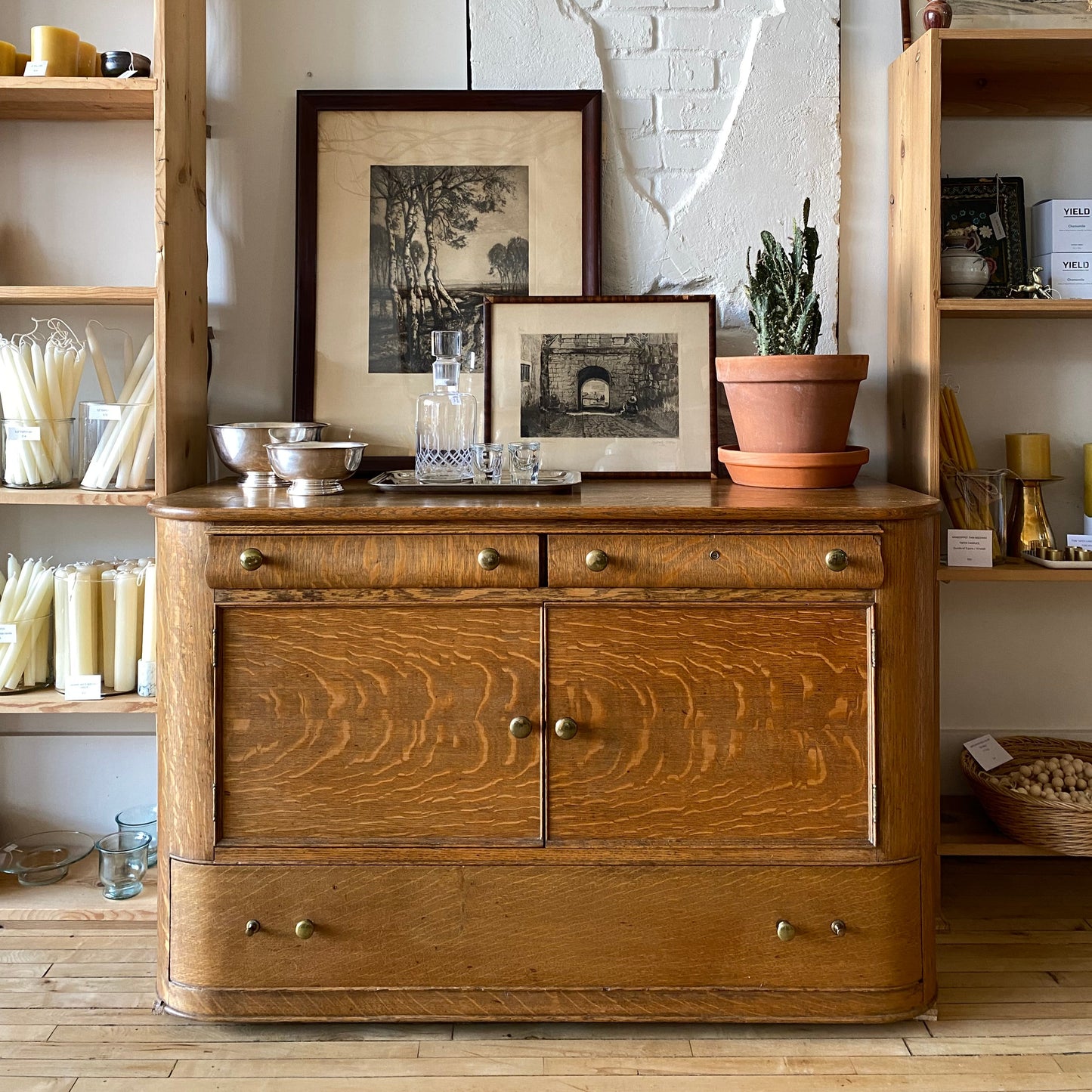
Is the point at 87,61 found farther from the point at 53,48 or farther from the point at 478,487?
the point at 478,487

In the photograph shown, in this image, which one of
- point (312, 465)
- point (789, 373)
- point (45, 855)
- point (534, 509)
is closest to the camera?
point (534, 509)

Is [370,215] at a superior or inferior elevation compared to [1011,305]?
superior

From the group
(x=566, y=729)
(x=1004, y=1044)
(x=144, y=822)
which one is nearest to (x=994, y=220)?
(x=566, y=729)

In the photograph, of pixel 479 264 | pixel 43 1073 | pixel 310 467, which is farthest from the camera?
pixel 479 264

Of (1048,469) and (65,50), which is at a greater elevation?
(65,50)

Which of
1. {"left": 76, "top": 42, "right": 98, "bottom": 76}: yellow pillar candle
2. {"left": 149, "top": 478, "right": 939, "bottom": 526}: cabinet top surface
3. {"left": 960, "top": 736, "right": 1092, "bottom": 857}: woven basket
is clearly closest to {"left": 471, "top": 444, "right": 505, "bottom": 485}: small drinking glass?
{"left": 149, "top": 478, "right": 939, "bottom": 526}: cabinet top surface

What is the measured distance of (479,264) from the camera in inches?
92.0

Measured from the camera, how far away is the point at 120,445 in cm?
214

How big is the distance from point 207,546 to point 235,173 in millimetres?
1008

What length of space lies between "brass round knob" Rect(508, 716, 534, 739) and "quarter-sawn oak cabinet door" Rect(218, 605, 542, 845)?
0.03 feet

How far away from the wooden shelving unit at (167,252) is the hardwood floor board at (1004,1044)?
1.55 meters

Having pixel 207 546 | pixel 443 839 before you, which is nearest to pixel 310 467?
pixel 207 546

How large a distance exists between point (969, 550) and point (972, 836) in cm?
60

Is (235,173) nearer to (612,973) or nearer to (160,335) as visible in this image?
(160,335)
